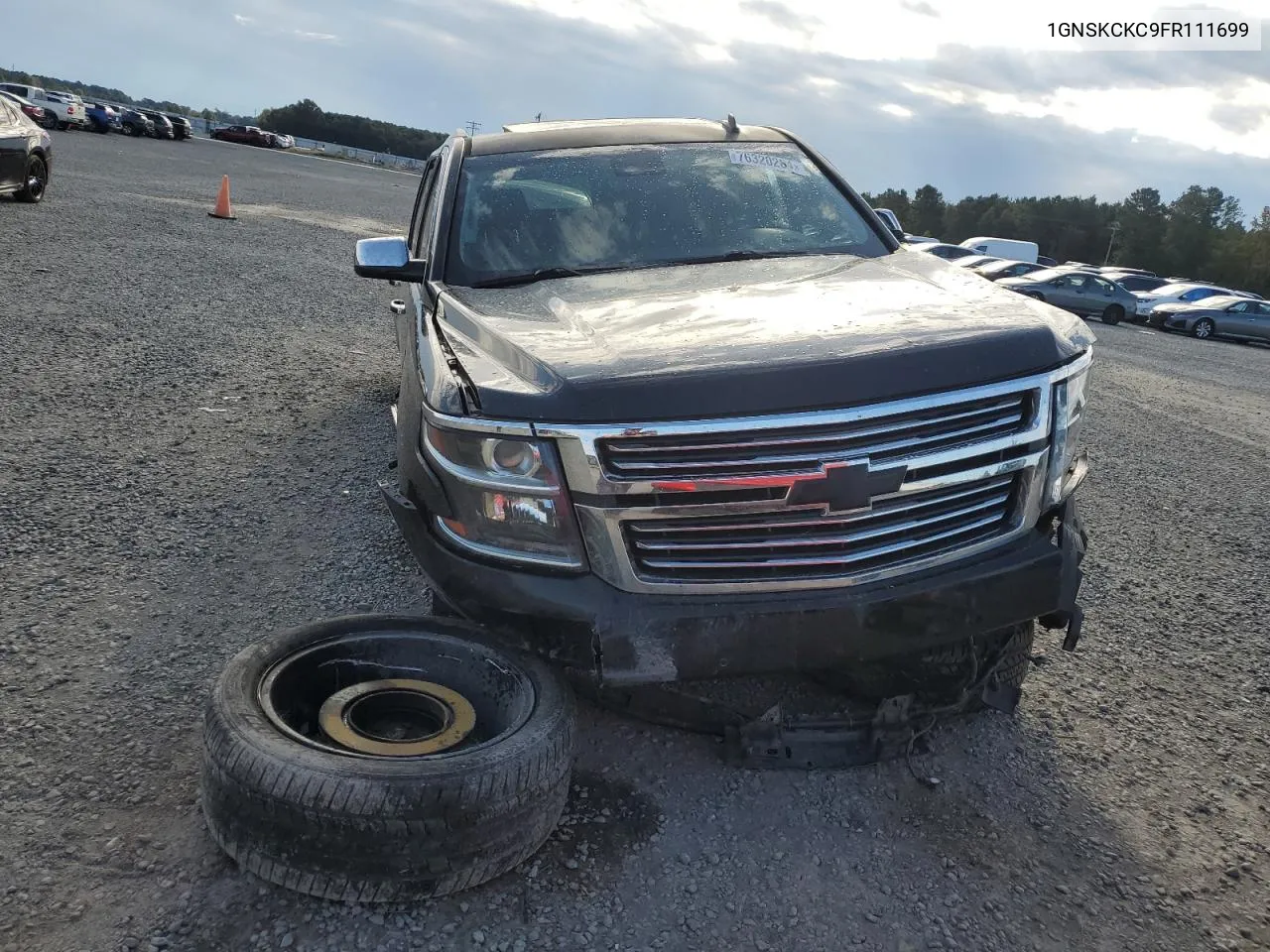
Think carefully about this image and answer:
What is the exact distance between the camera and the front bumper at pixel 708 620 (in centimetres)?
267

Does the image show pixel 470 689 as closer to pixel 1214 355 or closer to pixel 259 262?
pixel 259 262

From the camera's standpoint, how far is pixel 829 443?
2637mm

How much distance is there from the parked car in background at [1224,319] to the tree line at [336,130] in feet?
292

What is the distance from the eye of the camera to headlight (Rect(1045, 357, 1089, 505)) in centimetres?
303

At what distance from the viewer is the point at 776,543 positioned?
2.71m

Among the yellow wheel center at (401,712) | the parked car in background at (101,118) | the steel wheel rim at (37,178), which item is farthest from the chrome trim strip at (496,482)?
the parked car in background at (101,118)

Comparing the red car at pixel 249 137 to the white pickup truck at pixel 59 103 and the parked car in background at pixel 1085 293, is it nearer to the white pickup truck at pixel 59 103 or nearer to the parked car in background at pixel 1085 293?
the white pickup truck at pixel 59 103

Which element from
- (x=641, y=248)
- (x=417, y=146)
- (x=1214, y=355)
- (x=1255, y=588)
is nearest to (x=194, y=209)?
(x=641, y=248)

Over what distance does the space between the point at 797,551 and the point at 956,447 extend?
522mm

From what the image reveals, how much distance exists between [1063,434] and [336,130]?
116 m

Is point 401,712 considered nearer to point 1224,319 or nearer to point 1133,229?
point 1224,319

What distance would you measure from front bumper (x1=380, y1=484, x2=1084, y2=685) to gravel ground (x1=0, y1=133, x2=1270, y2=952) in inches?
20.1

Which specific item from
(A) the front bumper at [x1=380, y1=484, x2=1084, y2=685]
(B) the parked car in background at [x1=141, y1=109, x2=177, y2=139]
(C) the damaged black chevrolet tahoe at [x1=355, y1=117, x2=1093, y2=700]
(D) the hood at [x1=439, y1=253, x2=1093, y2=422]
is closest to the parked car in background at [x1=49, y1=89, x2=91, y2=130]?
(B) the parked car in background at [x1=141, y1=109, x2=177, y2=139]

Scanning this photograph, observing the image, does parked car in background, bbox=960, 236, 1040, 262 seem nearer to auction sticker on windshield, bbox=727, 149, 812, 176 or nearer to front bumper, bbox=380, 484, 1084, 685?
auction sticker on windshield, bbox=727, 149, 812, 176
